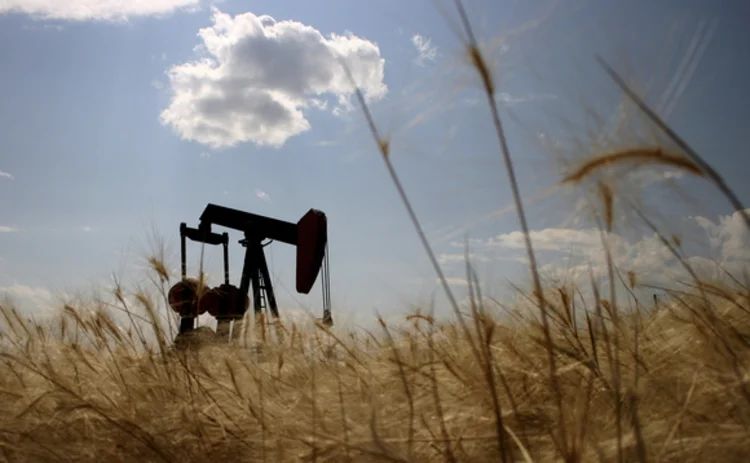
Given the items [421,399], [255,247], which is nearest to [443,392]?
[421,399]

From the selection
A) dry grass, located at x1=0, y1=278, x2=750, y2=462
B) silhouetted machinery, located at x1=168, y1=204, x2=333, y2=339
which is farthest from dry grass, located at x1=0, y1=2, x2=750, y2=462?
silhouetted machinery, located at x1=168, y1=204, x2=333, y2=339

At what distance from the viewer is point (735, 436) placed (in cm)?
86

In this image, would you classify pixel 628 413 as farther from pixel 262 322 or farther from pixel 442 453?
pixel 262 322

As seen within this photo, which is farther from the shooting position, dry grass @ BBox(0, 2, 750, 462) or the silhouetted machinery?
the silhouetted machinery

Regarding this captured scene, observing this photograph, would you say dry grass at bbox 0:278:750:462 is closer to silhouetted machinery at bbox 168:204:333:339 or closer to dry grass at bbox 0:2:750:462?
dry grass at bbox 0:2:750:462

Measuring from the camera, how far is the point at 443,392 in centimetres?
146

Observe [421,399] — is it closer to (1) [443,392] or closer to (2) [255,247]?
(1) [443,392]

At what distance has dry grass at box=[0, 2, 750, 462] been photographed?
3.21 feet

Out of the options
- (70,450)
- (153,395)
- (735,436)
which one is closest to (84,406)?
(70,450)

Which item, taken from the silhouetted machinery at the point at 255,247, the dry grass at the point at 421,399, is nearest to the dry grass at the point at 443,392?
Result: the dry grass at the point at 421,399

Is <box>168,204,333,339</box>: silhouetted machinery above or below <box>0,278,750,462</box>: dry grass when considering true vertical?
above

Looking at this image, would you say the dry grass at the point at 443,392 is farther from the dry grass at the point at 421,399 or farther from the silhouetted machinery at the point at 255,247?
the silhouetted machinery at the point at 255,247

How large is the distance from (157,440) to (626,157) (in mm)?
1246

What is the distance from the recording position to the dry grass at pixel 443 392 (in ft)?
3.21
